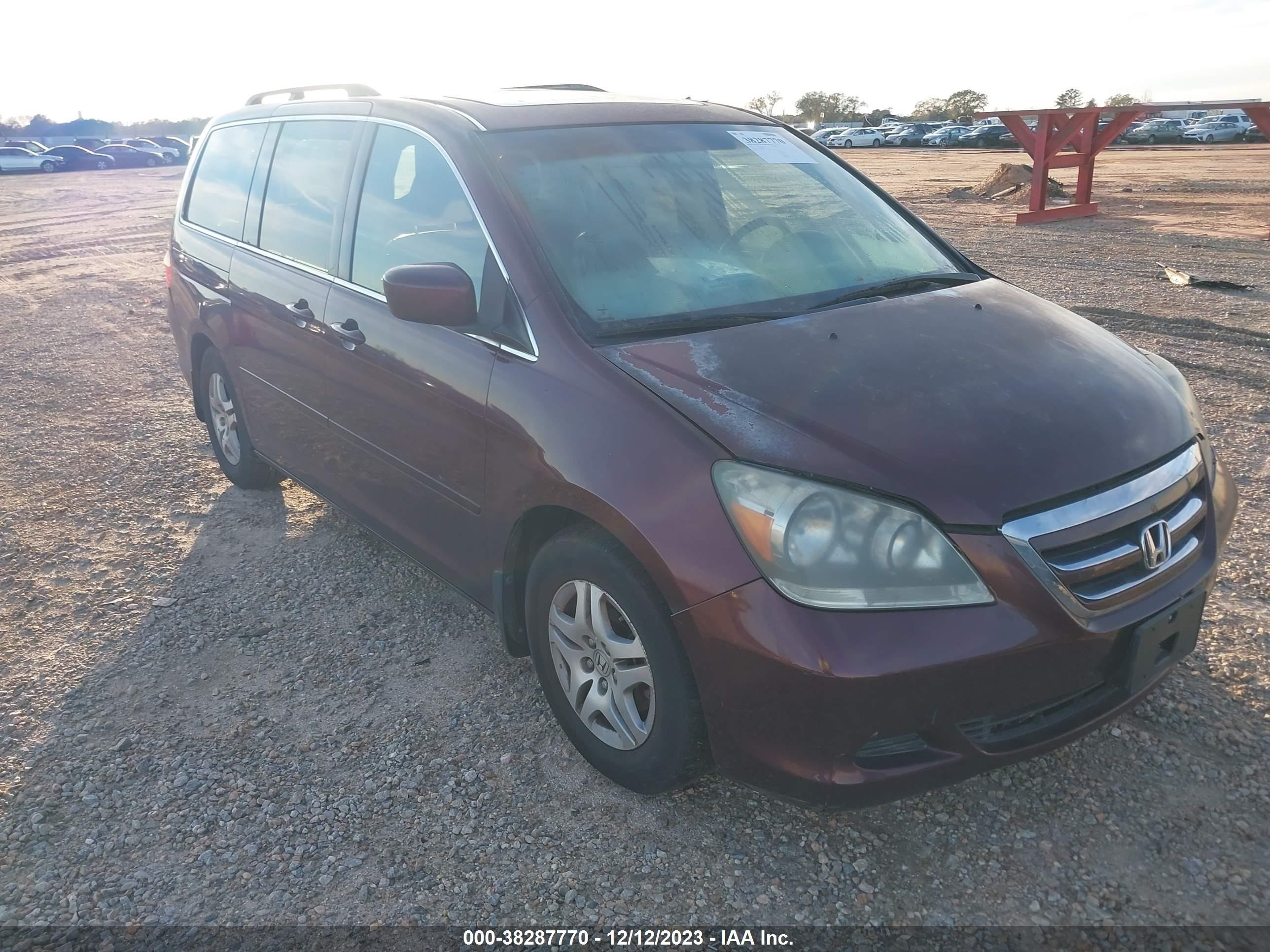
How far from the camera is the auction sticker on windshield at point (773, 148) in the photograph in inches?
142

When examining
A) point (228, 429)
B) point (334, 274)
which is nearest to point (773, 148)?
point (334, 274)

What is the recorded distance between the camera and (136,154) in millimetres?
47031

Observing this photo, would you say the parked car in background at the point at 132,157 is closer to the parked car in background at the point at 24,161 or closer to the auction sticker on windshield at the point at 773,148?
the parked car in background at the point at 24,161

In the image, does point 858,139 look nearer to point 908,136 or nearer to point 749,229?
point 908,136

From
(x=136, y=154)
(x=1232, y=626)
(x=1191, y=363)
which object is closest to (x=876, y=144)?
(x=136, y=154)

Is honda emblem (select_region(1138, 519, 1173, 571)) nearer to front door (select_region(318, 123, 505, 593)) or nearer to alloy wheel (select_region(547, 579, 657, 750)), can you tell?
alloy wheel (select_region(547, 579, 657, 750))

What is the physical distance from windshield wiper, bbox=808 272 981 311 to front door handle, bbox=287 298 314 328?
196cm

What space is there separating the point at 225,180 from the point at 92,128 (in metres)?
83.2

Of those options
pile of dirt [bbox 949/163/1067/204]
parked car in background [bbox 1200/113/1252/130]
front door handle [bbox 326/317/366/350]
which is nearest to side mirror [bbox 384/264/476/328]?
front door handle [bbox 326/317/366/350]

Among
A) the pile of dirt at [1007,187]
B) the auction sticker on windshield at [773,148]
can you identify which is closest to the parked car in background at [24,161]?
the pile of dirt at [1007,187]

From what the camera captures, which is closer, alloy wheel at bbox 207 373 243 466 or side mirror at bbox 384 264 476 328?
side mirror at bbox 384 264 476 328

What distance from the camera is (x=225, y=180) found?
4.76m

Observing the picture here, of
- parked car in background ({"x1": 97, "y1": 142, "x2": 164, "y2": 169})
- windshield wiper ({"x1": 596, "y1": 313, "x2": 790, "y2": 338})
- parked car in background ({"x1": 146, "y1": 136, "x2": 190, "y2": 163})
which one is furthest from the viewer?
parked car in background ({"x1": 146, "y1": 136, "x2": 190, "y2": 163})

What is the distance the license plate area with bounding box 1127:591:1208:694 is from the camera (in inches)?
87.1
